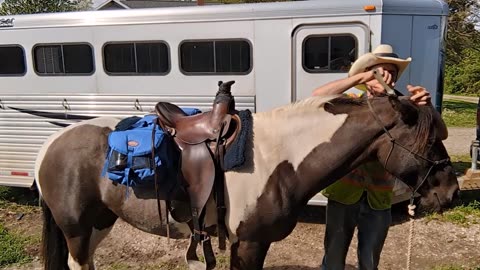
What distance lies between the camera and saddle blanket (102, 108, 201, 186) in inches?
92.7

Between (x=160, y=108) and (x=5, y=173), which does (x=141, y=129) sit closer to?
(x=160, y=108)

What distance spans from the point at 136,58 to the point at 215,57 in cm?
108

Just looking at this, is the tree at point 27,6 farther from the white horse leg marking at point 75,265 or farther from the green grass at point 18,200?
the white horse leg marking at point 75,265

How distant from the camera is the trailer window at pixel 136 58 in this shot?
5.40 meters

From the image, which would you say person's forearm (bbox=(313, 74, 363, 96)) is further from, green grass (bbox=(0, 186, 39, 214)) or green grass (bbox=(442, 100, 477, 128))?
green grass (bbox=(442, 100, 477, 128))

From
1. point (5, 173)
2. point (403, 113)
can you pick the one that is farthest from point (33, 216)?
point (403, 113)

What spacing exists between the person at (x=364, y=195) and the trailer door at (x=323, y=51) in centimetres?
226

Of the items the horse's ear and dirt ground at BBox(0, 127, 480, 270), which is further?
dirt ground at BBox(0, 127, 480, 270)

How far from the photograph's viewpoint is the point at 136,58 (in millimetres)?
5461

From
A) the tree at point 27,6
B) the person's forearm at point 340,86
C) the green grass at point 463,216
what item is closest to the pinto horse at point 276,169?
the person's forearm at point 340,86

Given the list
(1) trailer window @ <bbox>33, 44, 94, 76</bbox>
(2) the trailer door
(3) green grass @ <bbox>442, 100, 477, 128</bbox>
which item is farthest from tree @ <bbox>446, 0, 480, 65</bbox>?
(1) trailer window @ <bbox>33, 44, 94, 76</bbox>

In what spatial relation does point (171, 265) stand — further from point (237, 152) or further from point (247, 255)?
point (237, 152)

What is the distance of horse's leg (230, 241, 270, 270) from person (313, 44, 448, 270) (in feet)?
1.98

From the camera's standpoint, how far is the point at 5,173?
19.5 ft
